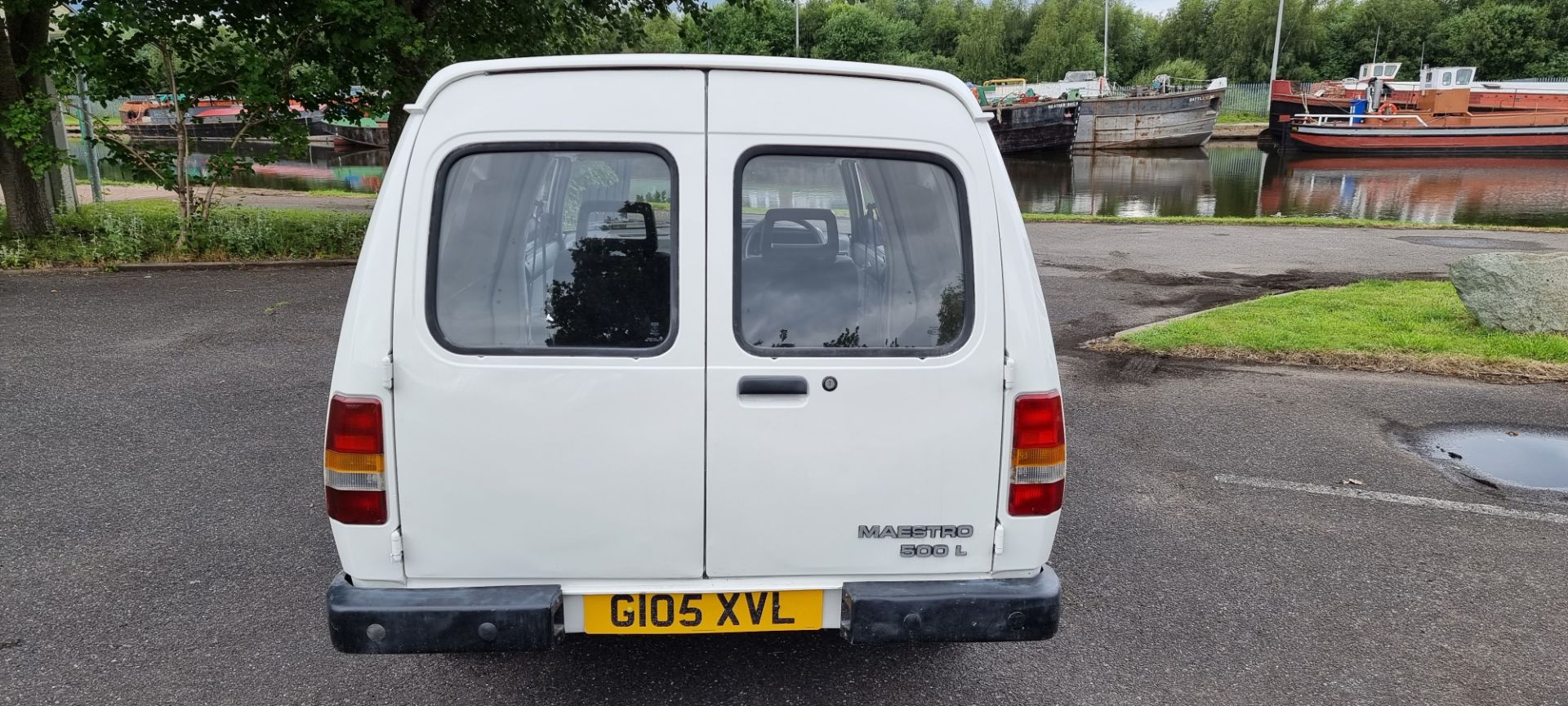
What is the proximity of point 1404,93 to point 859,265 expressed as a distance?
50.4 m

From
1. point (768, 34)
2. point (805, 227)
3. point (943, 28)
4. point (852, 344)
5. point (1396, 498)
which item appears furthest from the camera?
point (943, 28)

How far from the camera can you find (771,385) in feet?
8.51

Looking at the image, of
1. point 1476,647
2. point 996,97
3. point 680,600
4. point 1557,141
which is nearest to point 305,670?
point 680,600

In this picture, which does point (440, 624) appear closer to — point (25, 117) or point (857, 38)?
point (25, 117)

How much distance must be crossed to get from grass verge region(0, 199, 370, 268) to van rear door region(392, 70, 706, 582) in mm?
10345

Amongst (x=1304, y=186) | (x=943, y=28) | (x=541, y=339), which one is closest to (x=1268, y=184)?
(x=1304, y=186)

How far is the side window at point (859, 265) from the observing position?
2641 millimetres

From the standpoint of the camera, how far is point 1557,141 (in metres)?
39.6

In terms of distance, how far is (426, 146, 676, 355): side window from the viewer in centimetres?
260

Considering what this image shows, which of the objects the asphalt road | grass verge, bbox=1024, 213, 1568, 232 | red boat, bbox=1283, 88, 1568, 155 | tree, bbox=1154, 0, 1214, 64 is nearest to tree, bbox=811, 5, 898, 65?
tree, bbox=1154, 0, 1214, 64

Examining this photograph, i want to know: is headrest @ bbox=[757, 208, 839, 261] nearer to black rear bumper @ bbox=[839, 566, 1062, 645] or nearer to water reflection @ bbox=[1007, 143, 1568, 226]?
black rear bumper @ bbox=[839, 566, 1062, 645]

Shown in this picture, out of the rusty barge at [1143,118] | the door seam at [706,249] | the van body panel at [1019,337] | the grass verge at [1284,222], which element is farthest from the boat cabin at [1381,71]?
the door seam at [706,249]

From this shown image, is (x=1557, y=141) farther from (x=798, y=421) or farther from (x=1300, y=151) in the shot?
(x=798, y=421)

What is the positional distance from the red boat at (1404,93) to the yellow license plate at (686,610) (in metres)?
48.9
